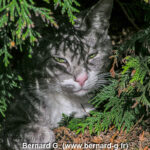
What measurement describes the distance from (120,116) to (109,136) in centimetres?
17

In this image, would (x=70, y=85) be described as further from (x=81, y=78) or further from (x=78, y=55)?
(x=78, y=55)

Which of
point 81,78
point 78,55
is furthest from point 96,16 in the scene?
point 81,78

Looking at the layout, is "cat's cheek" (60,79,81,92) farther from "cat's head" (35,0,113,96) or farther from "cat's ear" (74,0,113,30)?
"cat's ear" (74,0,113,30)

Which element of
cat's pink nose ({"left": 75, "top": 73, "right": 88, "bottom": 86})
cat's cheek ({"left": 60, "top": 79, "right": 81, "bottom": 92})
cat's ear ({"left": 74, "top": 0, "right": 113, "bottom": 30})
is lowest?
cat's cheek ({"left": 60, "top": 79, "right": 81, "bottom": 92})

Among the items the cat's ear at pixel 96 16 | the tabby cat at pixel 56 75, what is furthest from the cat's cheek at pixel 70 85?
the cat's ear at pixel 96 16

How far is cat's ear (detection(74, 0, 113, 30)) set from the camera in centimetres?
191

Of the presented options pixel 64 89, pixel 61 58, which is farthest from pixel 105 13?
pixel 64 89

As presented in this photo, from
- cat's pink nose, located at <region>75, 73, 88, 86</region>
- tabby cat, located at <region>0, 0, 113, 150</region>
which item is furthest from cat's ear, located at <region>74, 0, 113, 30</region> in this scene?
cat's pink nose, located at <region>75, 73, 88, 86</region>

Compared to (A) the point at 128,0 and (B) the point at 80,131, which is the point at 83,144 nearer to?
(B) the point at 80,131

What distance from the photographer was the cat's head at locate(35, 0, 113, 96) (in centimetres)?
193

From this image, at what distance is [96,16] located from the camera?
1.99 m

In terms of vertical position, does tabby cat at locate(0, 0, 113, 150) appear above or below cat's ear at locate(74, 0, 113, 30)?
below

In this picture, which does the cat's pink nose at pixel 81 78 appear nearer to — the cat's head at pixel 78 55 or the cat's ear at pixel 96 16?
the cat's head at pixel 78 55

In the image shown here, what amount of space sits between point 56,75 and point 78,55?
0.83 ft
